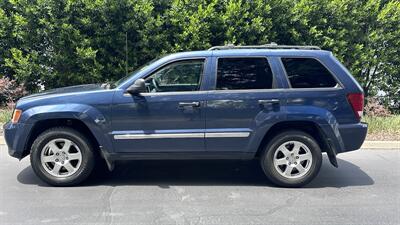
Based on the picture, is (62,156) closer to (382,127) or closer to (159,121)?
(159,121)

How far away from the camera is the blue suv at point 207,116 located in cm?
552

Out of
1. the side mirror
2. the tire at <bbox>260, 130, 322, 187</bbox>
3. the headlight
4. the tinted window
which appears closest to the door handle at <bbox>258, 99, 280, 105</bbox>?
the tinted window

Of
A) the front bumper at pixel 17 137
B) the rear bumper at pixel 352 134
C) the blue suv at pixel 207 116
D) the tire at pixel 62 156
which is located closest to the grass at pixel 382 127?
the rear bumper at pixel 352 134

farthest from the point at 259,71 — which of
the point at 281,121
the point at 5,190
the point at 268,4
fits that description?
the point at 268,4

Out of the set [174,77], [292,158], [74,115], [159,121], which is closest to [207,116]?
[159,121]

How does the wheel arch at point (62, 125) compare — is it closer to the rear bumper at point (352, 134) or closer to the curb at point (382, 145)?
the rear bumper at point (352, 134)

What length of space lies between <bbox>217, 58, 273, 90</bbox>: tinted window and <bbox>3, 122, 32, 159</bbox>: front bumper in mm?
2419

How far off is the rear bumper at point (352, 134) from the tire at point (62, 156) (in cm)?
311

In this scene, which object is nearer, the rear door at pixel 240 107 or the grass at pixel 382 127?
the rear door at pixel 240 107

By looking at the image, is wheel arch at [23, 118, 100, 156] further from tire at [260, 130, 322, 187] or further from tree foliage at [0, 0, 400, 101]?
tree foliage at [0, 0, 400, 101]

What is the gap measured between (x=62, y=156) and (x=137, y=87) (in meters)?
1.29

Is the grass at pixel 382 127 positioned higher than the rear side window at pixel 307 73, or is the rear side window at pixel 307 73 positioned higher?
the rear side window at pixel 307 73

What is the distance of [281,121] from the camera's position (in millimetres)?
5574

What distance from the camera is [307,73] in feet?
18.8
